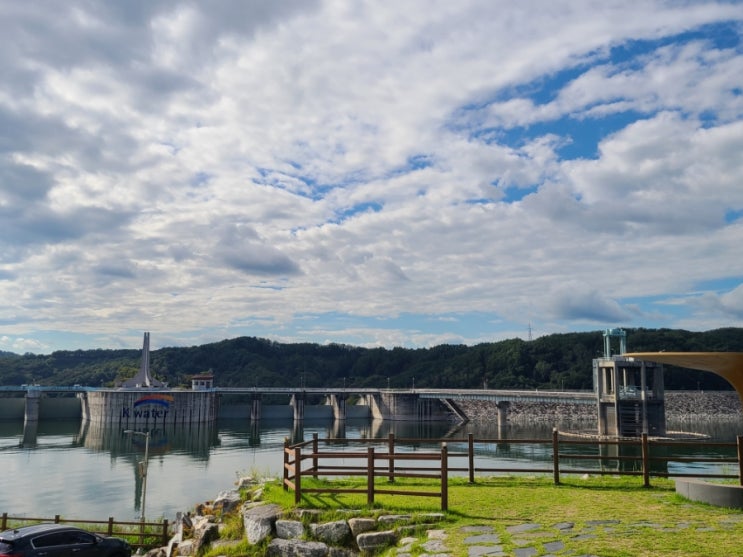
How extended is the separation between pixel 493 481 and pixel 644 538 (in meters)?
8.81

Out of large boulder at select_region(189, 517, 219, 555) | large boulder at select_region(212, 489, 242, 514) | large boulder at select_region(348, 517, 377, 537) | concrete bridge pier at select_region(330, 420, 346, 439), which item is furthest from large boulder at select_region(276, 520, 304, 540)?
concrete bridge pier at select_region(330, 420, 346, 439)

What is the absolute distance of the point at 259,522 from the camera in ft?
57.5

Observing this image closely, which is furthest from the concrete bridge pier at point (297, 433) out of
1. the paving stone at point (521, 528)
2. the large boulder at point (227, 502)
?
the paving stone at point (521, 528)

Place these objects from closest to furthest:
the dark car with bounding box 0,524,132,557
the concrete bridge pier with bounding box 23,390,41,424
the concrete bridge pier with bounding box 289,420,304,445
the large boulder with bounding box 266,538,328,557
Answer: the dark car with bounding box 0,524,132,557 → the large boulder with bounding box 266,538,328,557 → the concrete bridge pier with bounding box 289,420,304,445 → the concrete bridge pier with bounding box 23,390,41,424

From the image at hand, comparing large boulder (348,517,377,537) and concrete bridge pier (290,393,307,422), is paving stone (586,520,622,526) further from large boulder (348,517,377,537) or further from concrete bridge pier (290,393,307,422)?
concrete bridge pier (290,393,307,422)

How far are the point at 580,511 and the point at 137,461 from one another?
77472 millimetres

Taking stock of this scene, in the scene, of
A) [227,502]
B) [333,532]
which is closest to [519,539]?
[333,532]

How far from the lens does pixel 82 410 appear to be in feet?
562

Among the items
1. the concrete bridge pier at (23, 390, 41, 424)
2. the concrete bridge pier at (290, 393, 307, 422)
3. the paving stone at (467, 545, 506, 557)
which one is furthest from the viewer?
the concrete bridge pier at (290, 393, 307, 422)

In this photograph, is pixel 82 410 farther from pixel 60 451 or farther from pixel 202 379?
pixel 60 451

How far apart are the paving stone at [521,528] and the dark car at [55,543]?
40.7 feet

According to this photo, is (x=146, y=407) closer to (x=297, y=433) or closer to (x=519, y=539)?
(x=297, y=433)

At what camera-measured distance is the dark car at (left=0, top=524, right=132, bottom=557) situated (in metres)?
16.2

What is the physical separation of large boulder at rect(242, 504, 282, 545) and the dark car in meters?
4.52
